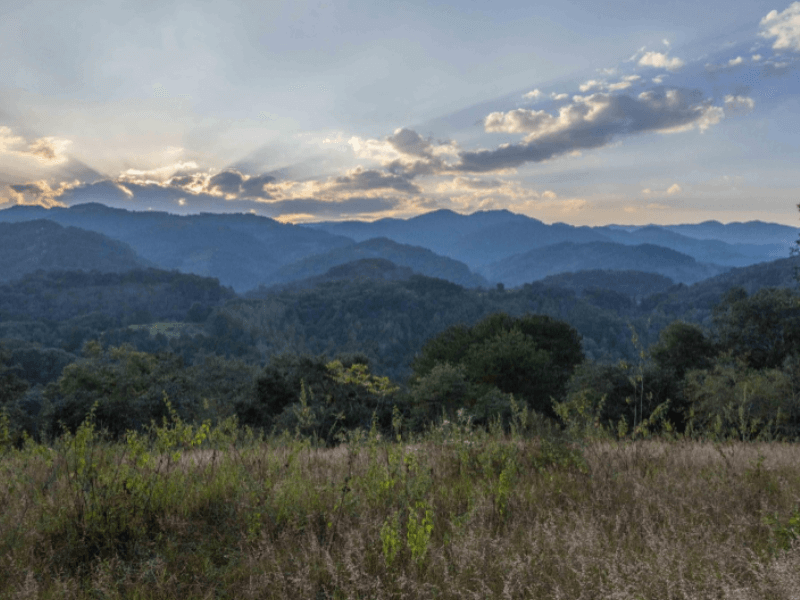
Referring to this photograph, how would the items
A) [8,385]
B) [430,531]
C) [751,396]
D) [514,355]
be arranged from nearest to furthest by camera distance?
1. [430,531]
2. [751,396]
3. [8,385]
4. [514,355]

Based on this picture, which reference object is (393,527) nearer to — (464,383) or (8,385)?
(464,383)

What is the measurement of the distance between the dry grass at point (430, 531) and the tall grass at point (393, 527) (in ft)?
0.06

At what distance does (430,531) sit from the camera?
359 centimetres

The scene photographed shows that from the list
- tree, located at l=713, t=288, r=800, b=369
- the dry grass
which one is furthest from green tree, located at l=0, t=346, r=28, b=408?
tree, located at l=713, t=288, r=800, b=369

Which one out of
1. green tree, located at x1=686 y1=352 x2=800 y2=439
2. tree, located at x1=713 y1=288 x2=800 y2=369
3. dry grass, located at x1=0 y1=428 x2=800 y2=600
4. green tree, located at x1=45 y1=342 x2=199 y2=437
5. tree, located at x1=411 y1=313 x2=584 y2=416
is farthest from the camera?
tree, located at x1=411 y1=313 x2=584 y2=416

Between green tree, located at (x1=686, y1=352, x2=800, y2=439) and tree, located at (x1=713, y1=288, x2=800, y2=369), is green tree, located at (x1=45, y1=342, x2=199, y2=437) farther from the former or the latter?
tree, located at (x1=713, y1=288, x2=800, y2=369)

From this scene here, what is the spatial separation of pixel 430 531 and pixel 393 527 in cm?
33

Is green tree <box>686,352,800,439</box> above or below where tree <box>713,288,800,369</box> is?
below

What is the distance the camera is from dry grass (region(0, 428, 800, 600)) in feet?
9.91

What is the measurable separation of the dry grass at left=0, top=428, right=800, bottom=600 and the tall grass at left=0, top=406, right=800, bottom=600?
0.02 meters

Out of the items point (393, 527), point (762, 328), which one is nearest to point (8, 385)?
point (393, 527)

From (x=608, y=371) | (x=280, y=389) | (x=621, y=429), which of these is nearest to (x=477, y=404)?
(x=608, y=371)

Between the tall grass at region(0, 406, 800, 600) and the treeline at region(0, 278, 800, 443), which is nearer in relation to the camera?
the tall grass at region(0, 406, 800, 600)

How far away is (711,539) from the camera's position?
143 inches
